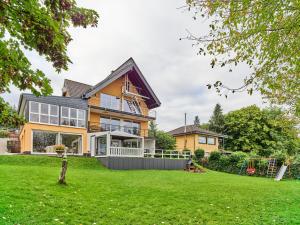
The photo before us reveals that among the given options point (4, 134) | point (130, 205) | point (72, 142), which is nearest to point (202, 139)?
point (72, 142)

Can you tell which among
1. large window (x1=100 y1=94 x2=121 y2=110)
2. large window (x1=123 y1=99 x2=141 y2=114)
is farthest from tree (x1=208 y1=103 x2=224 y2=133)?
large window (x1=100 y1=94 x2=121 y2=110)

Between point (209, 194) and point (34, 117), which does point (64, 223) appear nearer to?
point (209, 194)

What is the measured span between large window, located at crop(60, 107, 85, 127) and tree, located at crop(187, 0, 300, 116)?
68.0 ft

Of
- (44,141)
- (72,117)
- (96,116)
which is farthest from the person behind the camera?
(96,116)

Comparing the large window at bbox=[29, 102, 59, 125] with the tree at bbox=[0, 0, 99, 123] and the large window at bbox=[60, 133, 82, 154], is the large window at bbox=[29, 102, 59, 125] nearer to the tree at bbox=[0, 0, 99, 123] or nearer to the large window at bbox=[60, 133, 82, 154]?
the large window at bbox=[60, 133, 82, 154]

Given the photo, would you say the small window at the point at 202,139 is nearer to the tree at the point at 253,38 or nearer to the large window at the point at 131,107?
the large window at the point at 131,107

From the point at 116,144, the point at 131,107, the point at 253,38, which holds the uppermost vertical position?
the point at 131,107

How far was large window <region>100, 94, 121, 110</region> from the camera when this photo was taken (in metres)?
28.1

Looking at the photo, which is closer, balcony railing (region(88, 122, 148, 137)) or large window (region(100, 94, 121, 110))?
balcony railing (region(88, 122, 148, 137))

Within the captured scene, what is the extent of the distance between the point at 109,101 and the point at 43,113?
7819 millimetres

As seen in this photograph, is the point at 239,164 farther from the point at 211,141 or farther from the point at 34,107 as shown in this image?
the point at 34,107

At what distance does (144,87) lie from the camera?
3125 centimetres

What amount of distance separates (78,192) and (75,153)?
56.8 feet

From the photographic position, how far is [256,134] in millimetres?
42719
